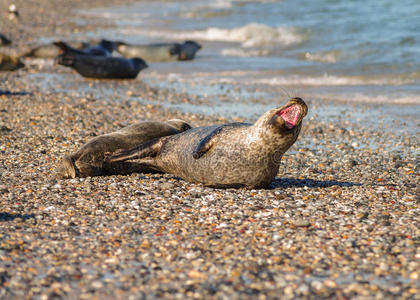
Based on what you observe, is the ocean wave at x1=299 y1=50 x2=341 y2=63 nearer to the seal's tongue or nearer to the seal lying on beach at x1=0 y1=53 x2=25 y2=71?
the seal lying on beach at x1=0 y1=53 x2=25 y2=71

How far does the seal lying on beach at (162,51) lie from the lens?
661 inches

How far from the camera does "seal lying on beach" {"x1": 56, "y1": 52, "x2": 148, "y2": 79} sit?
12867 millimetres

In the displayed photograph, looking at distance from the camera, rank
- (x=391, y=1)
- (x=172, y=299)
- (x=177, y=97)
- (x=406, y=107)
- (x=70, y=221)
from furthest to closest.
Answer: (x=391, y=1)
(x=177, y=97)
(x=406, y=107)
(x=70, y=221)
(x=172, y=299)

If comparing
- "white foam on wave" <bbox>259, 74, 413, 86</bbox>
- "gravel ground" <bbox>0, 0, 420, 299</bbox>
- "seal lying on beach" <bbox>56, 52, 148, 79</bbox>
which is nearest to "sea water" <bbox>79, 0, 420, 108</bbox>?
"white foam on wave" <bbox>259, 74, 413, 86</bbox>

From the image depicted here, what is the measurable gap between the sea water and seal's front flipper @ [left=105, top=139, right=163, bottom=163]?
5348 mm

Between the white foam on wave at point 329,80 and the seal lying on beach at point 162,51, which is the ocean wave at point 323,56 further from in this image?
the seal lying on beach at point 162,51

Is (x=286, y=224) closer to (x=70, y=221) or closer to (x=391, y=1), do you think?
(x=70, y=221)

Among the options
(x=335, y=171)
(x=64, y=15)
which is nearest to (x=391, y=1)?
(x=64, y=15)

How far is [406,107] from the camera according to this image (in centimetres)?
1047

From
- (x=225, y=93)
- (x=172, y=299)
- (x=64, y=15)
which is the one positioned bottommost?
(x=172, y=299)

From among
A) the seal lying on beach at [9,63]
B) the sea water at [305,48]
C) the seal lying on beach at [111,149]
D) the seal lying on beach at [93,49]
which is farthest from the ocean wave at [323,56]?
the seal lying on beach at [111,149]

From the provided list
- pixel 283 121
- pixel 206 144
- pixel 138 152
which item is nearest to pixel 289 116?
pixel 283 121

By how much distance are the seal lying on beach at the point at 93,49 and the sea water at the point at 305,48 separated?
124cm

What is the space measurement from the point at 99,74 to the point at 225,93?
3.11 meters
